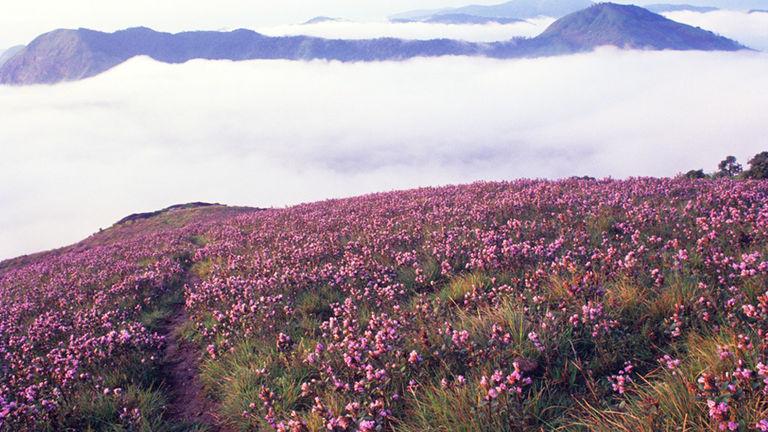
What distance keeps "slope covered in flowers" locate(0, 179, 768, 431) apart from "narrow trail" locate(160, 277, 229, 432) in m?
0.17

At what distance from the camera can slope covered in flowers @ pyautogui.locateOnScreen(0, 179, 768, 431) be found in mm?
3645

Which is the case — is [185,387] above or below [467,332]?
below

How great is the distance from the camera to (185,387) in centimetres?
628

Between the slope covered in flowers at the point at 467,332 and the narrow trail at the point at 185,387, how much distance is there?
17 cm

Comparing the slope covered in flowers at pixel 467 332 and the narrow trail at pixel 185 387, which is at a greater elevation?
the slope covered in flowers at pixel 467 332

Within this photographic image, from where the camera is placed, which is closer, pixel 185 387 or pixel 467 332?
pixel 467 332

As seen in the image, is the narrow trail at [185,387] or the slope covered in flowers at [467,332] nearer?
the slope covered in flowers at [467,332]

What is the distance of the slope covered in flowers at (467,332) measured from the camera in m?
3.64

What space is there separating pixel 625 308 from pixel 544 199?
6.91 meters

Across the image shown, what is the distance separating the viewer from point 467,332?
4.50 meters

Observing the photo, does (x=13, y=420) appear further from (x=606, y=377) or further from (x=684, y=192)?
(x=684, y=192)

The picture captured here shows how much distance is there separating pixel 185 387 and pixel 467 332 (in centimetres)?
421

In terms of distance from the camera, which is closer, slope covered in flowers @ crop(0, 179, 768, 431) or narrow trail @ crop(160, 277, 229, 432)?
slope covered in flowers @ crop(0, 179, 768, 431)

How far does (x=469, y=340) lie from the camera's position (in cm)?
461
